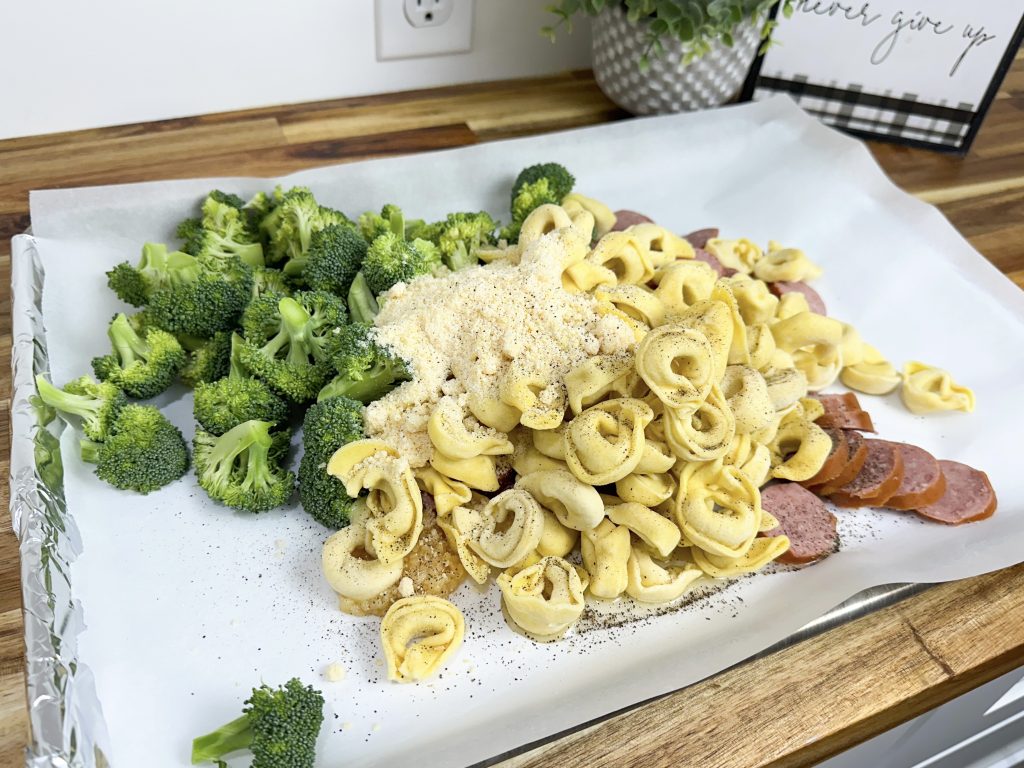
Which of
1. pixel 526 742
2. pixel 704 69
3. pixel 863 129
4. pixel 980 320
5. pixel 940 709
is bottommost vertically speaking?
pixel 940 709

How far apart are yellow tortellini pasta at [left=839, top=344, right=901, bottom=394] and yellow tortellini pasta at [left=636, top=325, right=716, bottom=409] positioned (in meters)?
0.50

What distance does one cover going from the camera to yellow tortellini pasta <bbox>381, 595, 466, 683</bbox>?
109 centimetres

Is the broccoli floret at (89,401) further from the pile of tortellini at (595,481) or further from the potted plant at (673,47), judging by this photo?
the potted plant at (673,47)

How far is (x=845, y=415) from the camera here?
57.0 inches

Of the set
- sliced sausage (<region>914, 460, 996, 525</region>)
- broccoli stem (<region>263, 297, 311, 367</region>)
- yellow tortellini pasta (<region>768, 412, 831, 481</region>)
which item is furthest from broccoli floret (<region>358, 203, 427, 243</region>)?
sliced sausage (<region>914, 460, 996, 525</region>)

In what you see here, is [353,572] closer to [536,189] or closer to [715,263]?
[536,189]

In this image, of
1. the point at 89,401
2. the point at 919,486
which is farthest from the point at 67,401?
the point at 919,486

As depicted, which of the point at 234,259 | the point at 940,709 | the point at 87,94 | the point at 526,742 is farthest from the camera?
the point at 87,94

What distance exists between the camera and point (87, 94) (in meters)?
1.83

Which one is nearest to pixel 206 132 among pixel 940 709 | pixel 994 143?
pixel 940 709

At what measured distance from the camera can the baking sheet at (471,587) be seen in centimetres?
107

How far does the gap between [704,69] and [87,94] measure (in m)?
1.40

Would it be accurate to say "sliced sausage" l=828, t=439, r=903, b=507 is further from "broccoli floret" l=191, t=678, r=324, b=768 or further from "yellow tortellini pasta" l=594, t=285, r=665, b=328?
"broccoli floret" l=191, t=678, r=324, b=768

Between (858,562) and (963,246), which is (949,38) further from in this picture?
(858,562)
